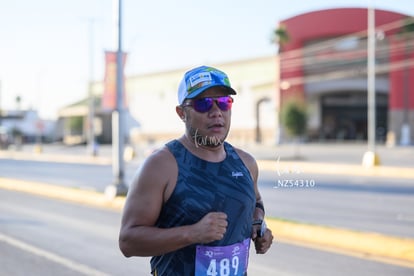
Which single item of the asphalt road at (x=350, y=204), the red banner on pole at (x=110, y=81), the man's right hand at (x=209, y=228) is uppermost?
the red banner on pole at (x=110, y=81)

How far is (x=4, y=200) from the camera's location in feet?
51.6

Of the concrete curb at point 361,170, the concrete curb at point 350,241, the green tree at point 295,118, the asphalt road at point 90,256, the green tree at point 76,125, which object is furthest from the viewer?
the green tree at point 76,125

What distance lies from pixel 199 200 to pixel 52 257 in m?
6.18

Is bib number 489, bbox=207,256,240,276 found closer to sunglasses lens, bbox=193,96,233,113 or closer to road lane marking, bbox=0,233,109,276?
sunglasses lens, bbox=193,96,233,113

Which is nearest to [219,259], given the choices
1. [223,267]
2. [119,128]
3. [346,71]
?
[223,267]

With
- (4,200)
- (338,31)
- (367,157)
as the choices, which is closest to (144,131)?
(338,31)

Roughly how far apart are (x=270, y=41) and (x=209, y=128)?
56.5 metres

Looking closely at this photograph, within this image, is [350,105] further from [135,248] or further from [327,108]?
[135,248]

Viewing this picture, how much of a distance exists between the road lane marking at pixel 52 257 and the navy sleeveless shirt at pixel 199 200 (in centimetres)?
486

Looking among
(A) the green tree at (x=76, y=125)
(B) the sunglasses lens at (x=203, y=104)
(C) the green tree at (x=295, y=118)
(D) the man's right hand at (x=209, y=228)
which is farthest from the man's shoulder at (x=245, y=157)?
(A) the green tree at (x=76, y=125)

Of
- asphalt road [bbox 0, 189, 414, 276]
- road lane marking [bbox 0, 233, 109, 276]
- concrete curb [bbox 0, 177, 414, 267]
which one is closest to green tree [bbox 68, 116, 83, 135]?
asphalt road [bbox 0, 189, 414, 276]

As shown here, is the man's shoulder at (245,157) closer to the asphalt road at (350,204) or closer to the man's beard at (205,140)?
the man's beard at (205,140)

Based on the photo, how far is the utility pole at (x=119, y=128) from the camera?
1434 cm

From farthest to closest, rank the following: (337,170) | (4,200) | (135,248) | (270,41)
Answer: (270,41) < (337,170) < (4,200) < (135,248)
